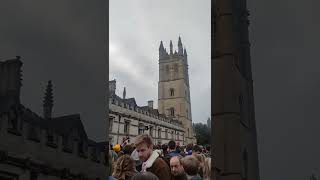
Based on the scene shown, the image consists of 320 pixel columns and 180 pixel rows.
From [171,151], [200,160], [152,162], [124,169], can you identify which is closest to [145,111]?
[152,162]

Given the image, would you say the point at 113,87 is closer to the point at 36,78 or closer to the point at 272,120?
the point at 36,78

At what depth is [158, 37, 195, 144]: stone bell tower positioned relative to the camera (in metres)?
1.42

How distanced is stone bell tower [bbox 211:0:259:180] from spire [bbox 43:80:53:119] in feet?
1.61

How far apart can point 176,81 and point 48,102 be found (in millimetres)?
648

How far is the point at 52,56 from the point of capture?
3.67 ft

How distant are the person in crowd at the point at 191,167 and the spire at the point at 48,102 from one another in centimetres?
109

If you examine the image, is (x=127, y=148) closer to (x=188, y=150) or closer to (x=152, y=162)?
(x=188, y=150)

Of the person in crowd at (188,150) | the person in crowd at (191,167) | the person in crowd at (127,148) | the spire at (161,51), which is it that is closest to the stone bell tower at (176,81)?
the spire at (161,51)

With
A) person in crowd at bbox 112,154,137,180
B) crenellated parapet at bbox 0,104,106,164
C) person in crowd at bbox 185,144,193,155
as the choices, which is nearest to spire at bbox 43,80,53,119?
crenellated parapet at bbox 0,104,106,164

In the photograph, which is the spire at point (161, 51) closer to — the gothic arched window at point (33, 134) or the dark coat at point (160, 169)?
the dark coat at point (160, 169)

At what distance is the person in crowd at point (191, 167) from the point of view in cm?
204

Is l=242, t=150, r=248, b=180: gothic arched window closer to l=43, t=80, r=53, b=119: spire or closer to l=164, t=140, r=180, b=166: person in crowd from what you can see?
l=43, t=80, r=53, b=119: spire

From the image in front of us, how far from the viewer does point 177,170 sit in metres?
1.94

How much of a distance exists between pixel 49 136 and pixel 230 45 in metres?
0.61
